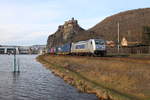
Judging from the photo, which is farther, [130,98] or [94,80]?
[94,80]

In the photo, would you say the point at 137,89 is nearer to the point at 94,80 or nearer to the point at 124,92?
the point at 124,92

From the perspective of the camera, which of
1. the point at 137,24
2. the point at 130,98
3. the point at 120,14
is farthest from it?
the point at 120,14

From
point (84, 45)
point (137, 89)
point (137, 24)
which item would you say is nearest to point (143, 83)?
point (137, 89)

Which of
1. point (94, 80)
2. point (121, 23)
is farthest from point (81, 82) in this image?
point (121, 23)

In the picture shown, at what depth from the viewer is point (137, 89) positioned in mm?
20609

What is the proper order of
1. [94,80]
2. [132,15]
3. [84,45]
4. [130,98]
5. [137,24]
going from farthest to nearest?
[132,15]
[137,24]
[84,45]
[94,80]
[130,98]

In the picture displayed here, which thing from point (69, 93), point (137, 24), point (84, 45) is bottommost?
point (69, 93)

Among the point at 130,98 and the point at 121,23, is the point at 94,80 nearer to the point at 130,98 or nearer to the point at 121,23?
the point at 130,98

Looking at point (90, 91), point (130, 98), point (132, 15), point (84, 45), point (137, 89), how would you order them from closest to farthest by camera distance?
1. point (130, 98)
2. point (137, 89)
3. point (90, 91)
4. point (84, 45)
5. point (132, 15)

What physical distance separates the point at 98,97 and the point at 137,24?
138 metres

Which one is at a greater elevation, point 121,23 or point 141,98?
point 121,23

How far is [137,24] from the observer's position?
506ft

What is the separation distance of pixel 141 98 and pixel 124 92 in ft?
7.71

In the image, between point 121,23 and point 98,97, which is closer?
point 98,97
